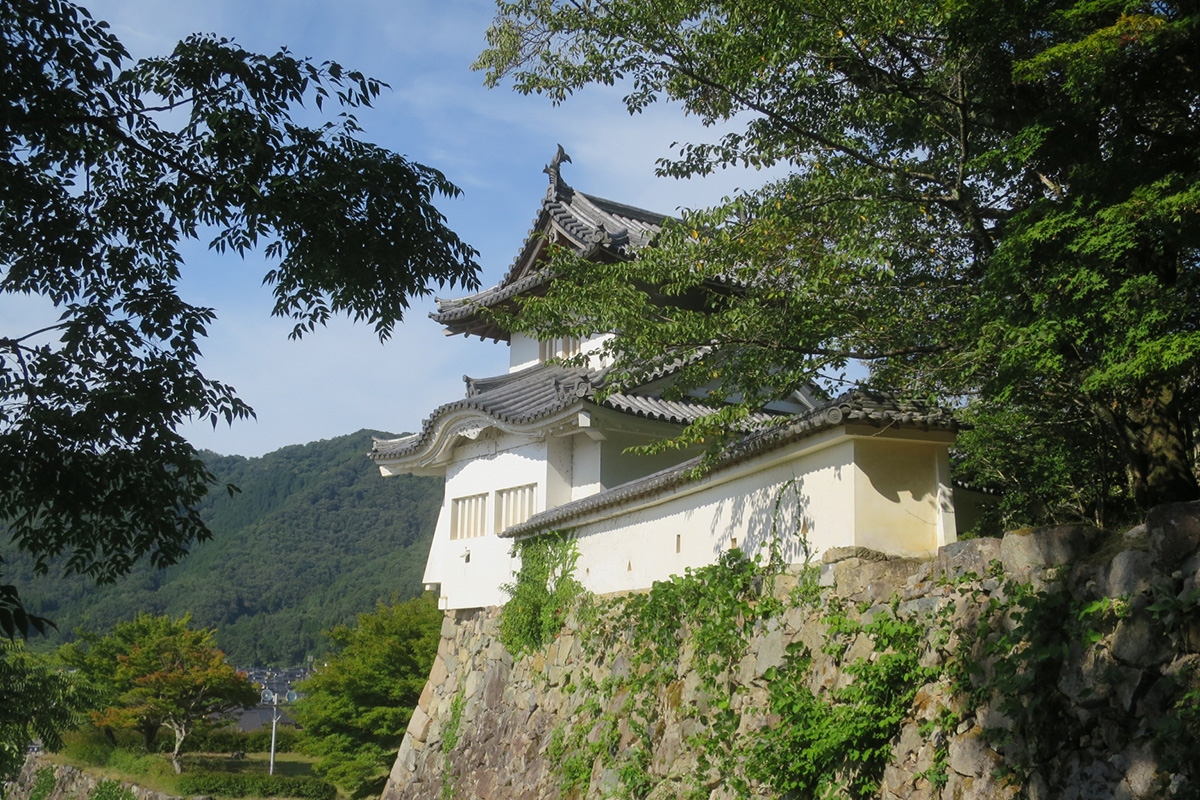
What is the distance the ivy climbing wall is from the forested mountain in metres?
48.8

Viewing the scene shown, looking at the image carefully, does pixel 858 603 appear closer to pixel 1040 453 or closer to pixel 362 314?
pixel 1040 453

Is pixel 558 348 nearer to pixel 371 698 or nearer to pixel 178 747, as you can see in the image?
pixel 371 698

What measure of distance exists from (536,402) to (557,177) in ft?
17.7

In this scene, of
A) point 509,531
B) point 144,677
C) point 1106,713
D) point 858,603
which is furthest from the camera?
point 144,677

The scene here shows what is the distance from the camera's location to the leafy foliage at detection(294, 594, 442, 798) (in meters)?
22.3

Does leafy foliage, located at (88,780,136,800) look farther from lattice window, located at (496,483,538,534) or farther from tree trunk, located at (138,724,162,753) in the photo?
lattice window, located at (496,483,538,534)

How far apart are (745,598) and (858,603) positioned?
5.40ft

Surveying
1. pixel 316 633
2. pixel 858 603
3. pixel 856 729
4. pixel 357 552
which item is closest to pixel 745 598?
pixel 858 603

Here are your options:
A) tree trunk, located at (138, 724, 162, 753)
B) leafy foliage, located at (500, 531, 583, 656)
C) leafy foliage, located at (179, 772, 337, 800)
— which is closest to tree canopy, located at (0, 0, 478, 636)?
leafy foliage, located at (500, 531, 583, 656)

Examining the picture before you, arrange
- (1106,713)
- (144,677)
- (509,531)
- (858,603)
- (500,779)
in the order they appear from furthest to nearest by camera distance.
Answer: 1. (144,677)
2. (509,531)
3. (500,779)
4. (858,603)
5. (1106,713)

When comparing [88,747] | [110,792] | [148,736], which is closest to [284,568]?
[88,747]

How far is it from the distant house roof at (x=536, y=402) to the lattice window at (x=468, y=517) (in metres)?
1.20

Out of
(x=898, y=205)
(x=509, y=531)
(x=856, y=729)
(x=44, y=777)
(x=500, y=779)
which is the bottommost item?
(x=44, y=777)

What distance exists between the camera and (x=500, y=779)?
39.8 ft
